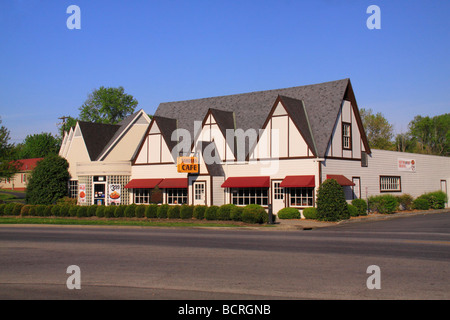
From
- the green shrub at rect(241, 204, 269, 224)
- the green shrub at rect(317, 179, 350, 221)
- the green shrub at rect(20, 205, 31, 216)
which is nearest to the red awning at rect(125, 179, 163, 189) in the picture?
the green shrub at rect(20, 205, 31, 216)

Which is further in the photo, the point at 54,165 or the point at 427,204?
the point at 54,165

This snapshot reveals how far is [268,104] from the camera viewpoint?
39.6m

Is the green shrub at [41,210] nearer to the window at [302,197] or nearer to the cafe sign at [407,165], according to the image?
the window at [302,197]

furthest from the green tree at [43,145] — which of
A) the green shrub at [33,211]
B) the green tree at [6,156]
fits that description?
the green shrub at [33,211]

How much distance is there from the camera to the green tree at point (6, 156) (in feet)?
172

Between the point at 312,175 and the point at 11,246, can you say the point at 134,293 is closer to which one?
the point at 11,246

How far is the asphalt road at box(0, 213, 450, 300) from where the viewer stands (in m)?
9.70

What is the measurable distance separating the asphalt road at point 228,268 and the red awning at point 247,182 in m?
14.3

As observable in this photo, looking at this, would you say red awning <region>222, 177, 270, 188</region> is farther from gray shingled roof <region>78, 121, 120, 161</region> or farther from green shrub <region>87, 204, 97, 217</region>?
gray shingled roof <region>78, 121, 120, 161</region>

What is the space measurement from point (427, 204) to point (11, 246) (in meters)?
34.7

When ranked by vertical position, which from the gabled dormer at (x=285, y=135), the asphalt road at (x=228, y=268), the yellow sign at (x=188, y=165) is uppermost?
the gabled dormer at (x=285, y=135)

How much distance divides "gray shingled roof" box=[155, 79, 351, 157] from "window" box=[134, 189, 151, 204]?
21.5ft
